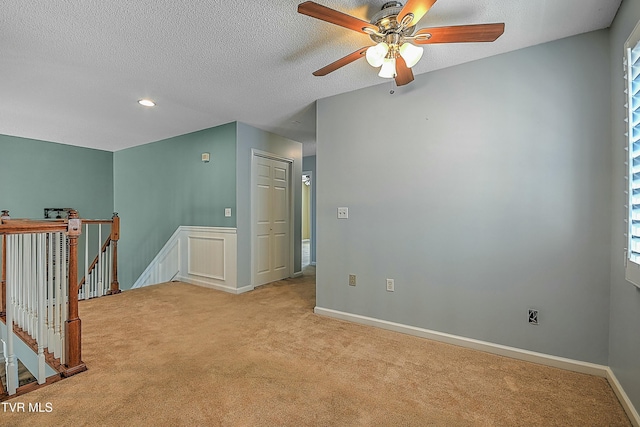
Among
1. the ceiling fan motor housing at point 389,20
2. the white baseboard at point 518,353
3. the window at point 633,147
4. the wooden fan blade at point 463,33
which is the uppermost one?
the ceiling fan motor housing at point 389,20

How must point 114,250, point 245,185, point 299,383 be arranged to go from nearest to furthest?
point 299,383 → point 114,250 → point 245,185

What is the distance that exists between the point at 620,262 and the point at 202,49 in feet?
10.3

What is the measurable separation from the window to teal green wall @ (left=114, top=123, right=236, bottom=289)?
3729 mm

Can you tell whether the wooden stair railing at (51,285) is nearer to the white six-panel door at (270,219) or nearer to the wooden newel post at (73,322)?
the wooden newel post at (73,322)

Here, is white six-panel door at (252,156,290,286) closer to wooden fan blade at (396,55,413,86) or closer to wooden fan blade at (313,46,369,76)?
wooden fan blade at (313,46,369,76)

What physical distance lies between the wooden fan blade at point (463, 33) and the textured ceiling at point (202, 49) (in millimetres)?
270

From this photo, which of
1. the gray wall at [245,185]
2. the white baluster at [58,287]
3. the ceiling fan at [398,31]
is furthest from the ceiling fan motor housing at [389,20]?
the gray wall at [245,185]

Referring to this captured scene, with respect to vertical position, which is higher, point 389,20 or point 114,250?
point 389,20

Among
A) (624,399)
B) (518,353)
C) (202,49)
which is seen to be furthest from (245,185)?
(624,399)

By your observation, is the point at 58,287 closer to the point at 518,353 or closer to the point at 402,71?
the point at 402,71

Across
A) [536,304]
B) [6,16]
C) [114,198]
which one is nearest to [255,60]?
[6,16]

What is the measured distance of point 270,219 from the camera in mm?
4637

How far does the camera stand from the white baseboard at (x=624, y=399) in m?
1.52

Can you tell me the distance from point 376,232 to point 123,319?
2.69 metres
